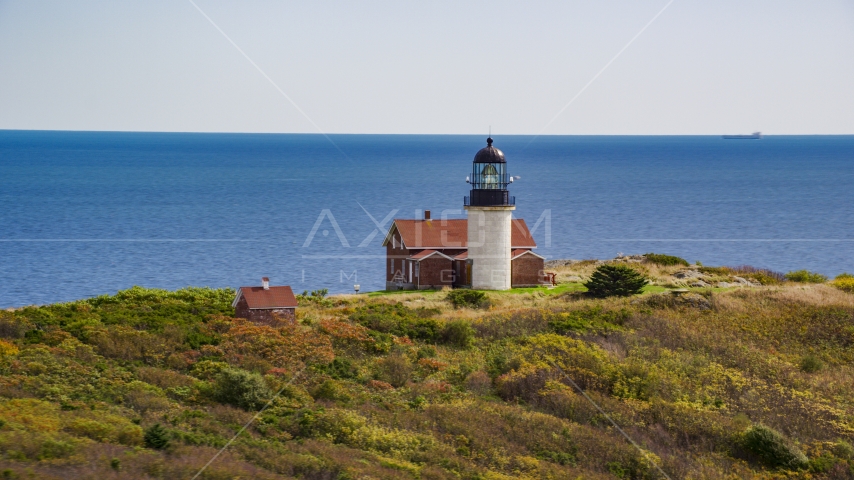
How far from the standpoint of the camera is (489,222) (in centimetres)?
3697

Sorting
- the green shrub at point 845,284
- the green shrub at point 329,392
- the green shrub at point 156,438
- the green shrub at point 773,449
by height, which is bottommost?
the green shrub at point 773,449

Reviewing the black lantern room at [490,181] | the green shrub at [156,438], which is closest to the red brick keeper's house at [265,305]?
the black lantern room at [490,181]

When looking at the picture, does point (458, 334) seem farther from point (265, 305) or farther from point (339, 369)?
point (265, 305)

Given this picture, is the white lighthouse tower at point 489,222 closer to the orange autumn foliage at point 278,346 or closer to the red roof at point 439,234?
the red roof at point 439,234

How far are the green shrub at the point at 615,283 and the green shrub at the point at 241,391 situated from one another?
765 inches

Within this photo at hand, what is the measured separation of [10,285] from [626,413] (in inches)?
1922

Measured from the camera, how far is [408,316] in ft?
99.7

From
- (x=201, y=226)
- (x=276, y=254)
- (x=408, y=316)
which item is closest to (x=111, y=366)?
(x=408, y=316)

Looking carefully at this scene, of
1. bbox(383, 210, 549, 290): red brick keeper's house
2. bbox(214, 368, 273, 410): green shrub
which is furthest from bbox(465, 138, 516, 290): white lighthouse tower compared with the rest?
bbox(214, 368, 273, 410): green shrub

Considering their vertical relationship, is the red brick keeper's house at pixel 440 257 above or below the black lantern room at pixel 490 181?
below

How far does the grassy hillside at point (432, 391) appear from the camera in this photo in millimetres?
15977

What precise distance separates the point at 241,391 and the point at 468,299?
16.0 metres

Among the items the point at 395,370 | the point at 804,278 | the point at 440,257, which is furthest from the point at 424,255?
the point at 804,278

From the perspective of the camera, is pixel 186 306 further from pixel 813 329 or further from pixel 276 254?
pixel 276 254
